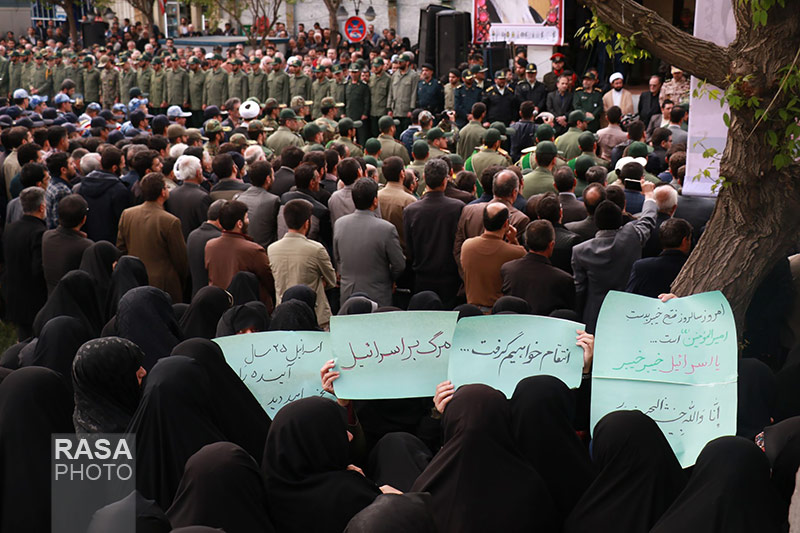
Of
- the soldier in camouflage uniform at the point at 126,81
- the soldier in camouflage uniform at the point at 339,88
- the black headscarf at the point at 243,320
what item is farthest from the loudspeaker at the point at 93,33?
the black headscarf at the point at 243,320

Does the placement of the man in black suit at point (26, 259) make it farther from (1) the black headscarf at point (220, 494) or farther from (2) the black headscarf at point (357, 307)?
(1) the black headscarf at point (220, 494)

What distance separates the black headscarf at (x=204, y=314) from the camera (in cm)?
535

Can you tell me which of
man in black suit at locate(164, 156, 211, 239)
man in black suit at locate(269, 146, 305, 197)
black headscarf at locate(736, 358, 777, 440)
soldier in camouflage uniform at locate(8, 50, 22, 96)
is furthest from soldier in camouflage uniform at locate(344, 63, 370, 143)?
black headscarf at locate(736, 358, 777, 440)

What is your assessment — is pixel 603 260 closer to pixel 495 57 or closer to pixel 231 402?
pixel 231 402

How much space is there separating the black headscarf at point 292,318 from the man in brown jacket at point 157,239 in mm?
2608

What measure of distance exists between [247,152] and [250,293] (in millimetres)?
3412

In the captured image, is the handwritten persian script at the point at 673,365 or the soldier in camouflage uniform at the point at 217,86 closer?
the handwritten persian script at the point at 673,365

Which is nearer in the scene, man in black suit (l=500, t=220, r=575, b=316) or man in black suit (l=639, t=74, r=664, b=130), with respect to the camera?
man in black suit (l=500, t=220, r=575, b=316)

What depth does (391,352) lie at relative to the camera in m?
4.13

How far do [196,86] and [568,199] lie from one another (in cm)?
1491

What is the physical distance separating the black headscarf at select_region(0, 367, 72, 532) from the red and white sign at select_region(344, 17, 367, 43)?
1067 inches

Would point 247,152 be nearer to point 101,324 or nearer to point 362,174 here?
point 362,174

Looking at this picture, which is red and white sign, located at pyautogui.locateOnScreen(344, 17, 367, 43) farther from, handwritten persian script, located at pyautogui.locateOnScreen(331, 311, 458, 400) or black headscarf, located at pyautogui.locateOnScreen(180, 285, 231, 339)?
handwritten persian script, located at pyautogui.locateOnScreen(331, 311, 458, 400)

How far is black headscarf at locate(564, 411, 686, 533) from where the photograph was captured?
131 inches
